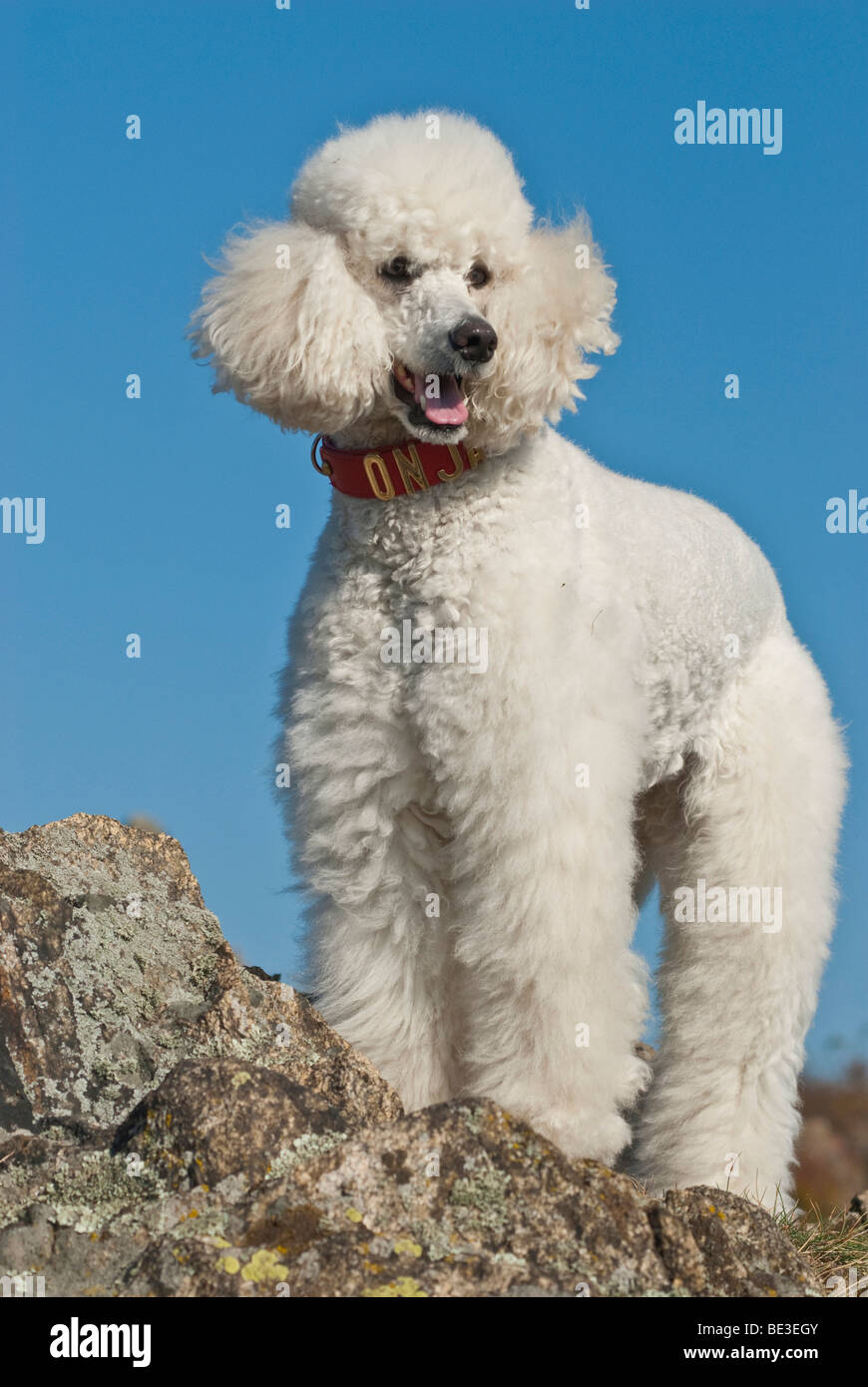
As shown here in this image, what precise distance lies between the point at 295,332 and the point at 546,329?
0.83 metres

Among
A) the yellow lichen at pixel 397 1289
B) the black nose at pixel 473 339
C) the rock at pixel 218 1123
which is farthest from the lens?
the black nose at pixel 473 339

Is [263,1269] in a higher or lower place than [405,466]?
lower

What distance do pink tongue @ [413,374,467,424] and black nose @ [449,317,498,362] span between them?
145 millimetres

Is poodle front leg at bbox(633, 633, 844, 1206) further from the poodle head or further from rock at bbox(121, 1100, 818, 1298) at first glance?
rock at bbox(121, 1100, 818, 1298)

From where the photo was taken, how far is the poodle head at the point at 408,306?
4512 mm

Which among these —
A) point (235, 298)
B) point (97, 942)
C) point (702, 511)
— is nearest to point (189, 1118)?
point (97, 942)

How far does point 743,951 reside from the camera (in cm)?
570

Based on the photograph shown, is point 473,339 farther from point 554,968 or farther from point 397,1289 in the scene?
point 397,1289

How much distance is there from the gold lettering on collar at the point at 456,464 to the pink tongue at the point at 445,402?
164mm

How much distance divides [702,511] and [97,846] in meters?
2.87

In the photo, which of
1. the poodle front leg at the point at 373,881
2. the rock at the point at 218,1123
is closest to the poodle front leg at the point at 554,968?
the poodle front leg at the point at 373,881

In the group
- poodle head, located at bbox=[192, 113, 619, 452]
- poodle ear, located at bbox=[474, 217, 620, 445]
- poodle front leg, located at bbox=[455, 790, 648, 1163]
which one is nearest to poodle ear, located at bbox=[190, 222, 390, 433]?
poodle head, located at bbox=[192, 113, 619, 452]

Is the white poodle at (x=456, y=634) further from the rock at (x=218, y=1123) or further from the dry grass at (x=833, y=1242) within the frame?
the rock at (x=218, y=1123)

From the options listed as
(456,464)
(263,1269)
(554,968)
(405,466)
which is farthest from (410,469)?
(263,1269)
